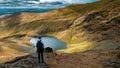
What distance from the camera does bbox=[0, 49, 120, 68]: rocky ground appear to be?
53719 millimetres

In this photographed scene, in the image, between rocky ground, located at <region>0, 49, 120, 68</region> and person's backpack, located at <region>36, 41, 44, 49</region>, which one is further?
rocky ground, located at <region>0, 49, 120, 68</region>

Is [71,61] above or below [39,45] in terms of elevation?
below

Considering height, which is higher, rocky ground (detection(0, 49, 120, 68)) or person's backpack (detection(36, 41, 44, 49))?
person's backpack (detection(36, 41, 44, 49))

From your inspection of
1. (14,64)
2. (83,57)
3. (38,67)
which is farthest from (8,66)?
(83,57)

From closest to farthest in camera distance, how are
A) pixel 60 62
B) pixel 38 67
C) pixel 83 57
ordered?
pixel 38 67, pixel 60 62, pixel 83 57

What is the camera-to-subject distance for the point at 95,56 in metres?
63.5

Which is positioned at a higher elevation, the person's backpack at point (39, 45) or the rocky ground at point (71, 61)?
the person's backpack at point (39, 45)

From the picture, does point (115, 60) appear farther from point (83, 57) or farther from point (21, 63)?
point (21, 63)

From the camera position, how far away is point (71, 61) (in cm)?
5809

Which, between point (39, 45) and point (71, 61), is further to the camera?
point (71, 61)

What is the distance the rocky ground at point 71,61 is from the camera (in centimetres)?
5372

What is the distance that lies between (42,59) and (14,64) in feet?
15.7

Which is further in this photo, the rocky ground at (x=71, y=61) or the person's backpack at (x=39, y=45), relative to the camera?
the rocky ground at (x=71, y=61)

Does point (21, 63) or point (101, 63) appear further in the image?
point (101, 63)
